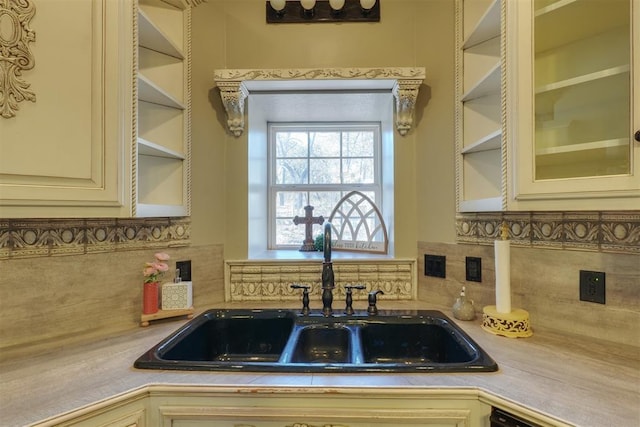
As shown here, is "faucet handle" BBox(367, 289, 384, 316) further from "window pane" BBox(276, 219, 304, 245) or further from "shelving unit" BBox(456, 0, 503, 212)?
"window pane" BBox(276, 219, 304, 245)

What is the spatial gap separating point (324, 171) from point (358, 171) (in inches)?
9.1

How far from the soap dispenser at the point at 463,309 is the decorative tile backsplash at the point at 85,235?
4.13 ft

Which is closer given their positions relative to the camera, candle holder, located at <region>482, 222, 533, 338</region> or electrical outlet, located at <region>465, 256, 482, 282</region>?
candle holder, located at <region>482, 222, 533, 338</region>

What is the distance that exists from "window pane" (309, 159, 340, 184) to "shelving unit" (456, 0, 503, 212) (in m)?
0.82

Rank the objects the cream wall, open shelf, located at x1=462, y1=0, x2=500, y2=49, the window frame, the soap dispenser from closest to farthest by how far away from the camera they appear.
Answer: open shelf, located at x1=462, y1=0, x2=500, y2=49 < the soap dispenser < the cream wall < the window frame

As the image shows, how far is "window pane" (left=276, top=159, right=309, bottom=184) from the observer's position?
2037mm

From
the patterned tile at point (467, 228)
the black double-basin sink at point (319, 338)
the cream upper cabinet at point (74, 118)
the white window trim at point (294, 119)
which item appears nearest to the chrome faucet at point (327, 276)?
the black double-basin sink at point (319, 338)

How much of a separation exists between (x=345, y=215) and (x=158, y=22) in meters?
1.36

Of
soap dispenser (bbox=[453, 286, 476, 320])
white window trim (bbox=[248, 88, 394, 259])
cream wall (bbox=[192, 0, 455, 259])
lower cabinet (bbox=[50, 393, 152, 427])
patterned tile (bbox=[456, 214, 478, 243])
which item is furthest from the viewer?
white window trim (bbox=[248, 88, 394, 259])

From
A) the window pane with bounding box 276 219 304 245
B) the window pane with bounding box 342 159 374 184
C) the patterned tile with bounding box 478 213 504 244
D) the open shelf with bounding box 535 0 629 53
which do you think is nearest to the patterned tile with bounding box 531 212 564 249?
the patterned tile with bounding box 478 213 504 244

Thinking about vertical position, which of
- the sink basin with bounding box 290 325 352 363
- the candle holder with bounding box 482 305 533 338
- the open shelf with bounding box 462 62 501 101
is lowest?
the sink basin with bounding box 290 325 352 363

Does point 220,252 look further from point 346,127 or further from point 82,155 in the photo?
point 346,127

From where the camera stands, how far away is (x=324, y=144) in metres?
2.04

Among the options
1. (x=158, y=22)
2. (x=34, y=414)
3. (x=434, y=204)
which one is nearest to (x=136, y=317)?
(x=34, y=414)
